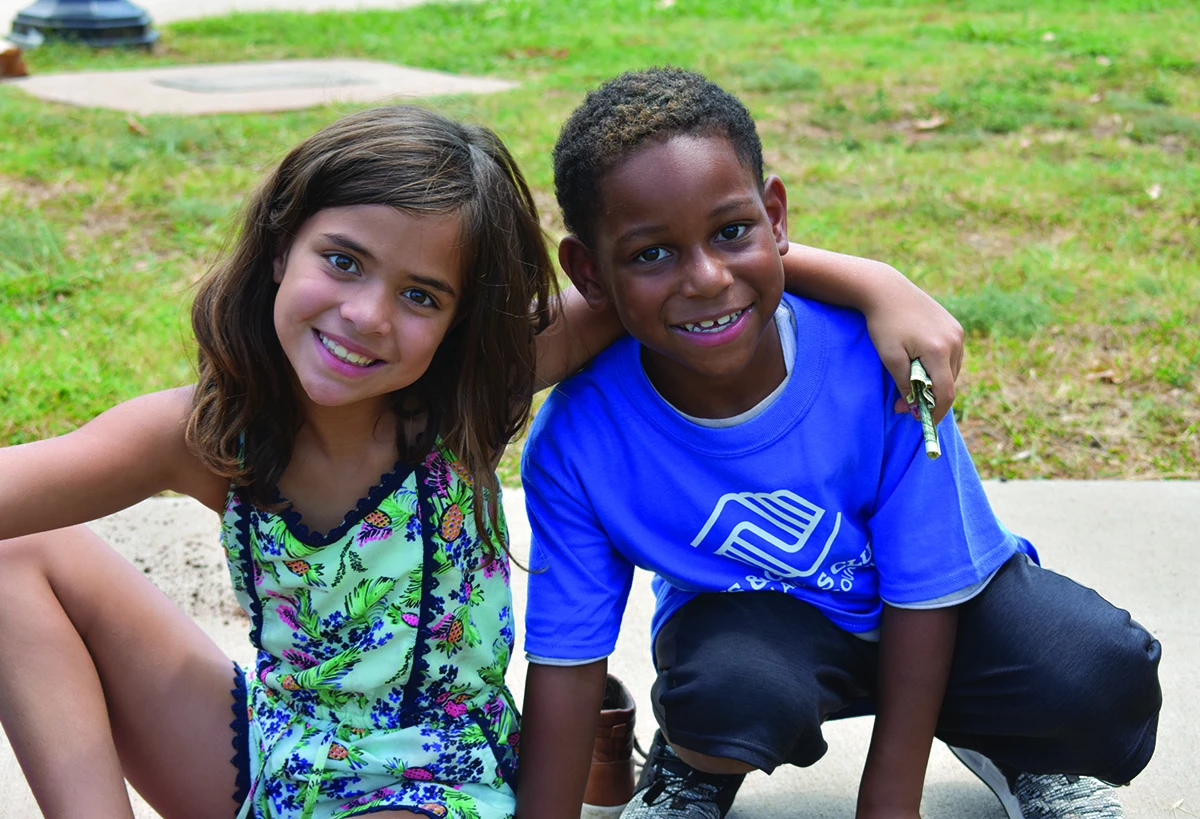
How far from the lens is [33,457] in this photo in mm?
1645

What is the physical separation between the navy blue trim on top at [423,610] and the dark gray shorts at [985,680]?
0.37 m

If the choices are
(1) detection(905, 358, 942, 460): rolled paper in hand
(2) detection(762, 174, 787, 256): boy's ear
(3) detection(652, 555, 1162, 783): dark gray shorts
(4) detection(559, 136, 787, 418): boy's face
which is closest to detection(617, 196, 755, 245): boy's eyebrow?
(4) detection(559, 136, 787, 418): boy's face

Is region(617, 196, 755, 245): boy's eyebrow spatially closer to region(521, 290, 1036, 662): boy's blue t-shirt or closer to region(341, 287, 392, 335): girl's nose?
region(521, 290, 1036, 662): boy's blue t-shirt

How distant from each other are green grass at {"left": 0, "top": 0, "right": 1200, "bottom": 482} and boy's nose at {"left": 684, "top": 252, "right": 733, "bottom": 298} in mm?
690

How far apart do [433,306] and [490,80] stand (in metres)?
5.74

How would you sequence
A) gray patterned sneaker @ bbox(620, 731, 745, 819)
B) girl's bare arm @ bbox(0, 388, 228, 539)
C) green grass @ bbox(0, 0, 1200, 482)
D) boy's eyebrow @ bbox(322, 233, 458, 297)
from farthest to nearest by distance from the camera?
green grass @ bbox(0, 0, 1200, 482)
gray patterned sneaker @ bbox(620, 731, 745, 819)
boy's eyebrow @ bbox(322, 233, 458, 297)
girl's bare arm @ bbox(0, 388, 228, 539)

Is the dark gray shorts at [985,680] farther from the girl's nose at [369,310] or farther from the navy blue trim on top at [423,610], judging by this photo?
the girl's nose at [369,310]

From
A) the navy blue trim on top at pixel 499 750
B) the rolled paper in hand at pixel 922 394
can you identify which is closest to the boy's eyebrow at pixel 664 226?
the rolled paper in hand at pixel 922 394

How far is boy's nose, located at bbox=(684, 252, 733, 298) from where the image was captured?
178 centimetres

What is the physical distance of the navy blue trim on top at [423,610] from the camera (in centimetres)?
183

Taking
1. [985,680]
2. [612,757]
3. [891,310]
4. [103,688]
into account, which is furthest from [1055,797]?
[103,688]

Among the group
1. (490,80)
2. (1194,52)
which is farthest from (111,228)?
(1194,52)

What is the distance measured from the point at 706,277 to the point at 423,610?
629 millimetres

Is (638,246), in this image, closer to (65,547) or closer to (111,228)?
(65,547)
